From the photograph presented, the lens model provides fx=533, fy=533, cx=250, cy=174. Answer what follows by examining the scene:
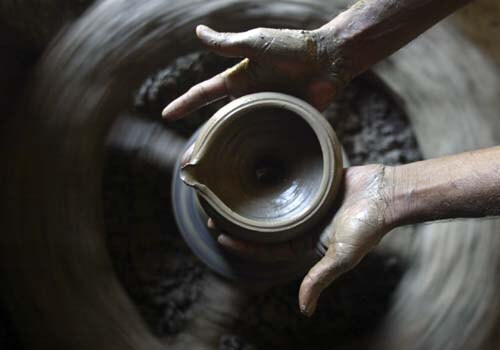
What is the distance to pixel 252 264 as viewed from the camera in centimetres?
154

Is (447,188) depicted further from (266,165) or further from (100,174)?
(100,174)

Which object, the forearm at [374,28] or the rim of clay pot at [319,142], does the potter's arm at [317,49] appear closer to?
the forearm at [374,28]

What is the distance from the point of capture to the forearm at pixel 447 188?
1.25 meters

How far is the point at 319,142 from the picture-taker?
4.35 ft

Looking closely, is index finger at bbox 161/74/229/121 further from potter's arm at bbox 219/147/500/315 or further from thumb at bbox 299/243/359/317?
thumb at bbox 299/243/359/317

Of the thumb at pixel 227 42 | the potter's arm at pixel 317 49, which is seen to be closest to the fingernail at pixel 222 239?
the potter's arm at pixel 317 49

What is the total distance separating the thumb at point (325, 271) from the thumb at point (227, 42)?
563 millimetres

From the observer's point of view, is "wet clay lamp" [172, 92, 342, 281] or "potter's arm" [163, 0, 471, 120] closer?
"wet clay lamp" [172, 92, 342, 281]

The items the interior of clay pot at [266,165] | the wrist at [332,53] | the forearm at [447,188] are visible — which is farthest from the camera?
the wrist at [332,53]

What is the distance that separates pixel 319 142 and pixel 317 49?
30cm

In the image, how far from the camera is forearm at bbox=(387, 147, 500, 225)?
125 centimetres

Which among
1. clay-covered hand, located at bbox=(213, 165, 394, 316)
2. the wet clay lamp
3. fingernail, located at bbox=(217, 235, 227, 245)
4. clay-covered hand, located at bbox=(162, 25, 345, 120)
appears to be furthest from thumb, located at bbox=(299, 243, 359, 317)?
clay-covered hand, located at bbox=(162, 25, 345, 120)

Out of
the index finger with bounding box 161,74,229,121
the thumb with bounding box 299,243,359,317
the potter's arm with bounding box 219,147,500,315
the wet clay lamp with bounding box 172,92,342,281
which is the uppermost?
the index finger with bounding box 161,74,229,121

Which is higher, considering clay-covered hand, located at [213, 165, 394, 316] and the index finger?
the index finger
